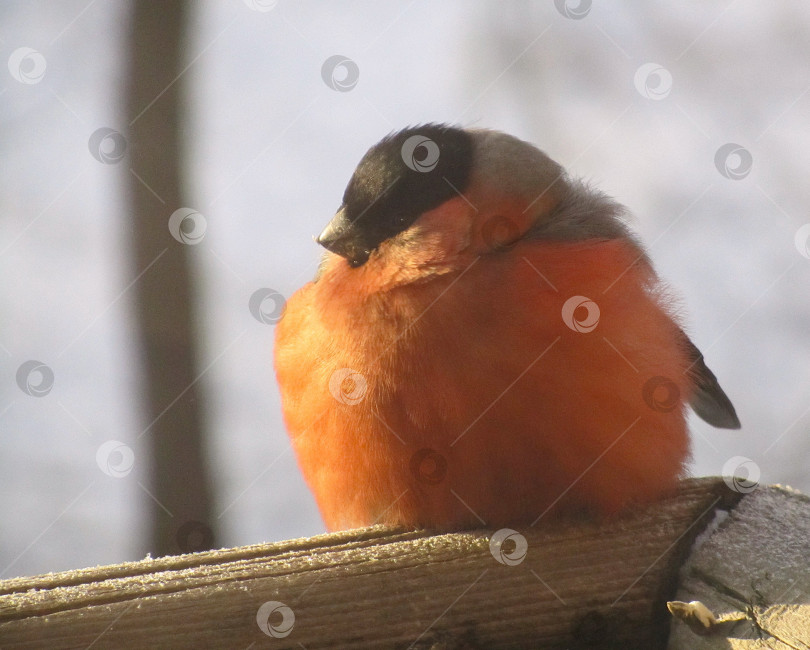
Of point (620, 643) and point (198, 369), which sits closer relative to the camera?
point (620, 643)

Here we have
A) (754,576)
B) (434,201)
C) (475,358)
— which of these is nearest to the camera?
(754,576)

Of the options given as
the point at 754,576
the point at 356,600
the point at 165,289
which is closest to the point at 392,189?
the point at 356,600

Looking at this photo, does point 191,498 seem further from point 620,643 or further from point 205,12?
point 620,643

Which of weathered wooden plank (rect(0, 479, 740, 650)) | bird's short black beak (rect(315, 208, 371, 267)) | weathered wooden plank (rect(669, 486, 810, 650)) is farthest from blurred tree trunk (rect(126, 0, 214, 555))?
weathered wooden plank (rect(669, 486, 810, 650))

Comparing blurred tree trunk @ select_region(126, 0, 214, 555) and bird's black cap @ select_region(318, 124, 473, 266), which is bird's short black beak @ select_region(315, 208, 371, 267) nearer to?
bird's black cap @ select_region(318, 124, 473, 266)

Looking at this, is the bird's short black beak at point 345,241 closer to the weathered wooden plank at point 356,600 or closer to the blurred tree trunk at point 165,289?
the weathered wooden plank at point 356,600

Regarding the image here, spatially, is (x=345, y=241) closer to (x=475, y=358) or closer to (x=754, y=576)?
(x=475, y=358)

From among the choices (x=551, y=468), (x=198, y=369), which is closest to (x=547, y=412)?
(x=551, y=468)

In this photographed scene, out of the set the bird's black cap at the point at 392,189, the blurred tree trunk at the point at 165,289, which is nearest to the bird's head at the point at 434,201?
the bird's black cap at the point at 392,189
